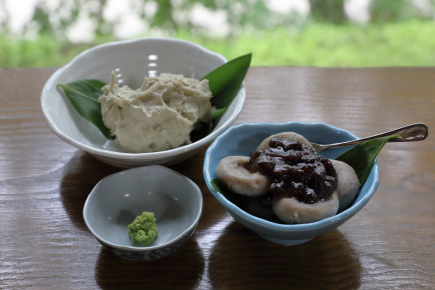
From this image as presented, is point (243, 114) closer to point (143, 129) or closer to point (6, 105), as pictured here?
point (143, 129)

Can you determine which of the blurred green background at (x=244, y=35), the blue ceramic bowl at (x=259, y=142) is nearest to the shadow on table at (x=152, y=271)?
the blue ceramic bowl at (x=259, y=142)

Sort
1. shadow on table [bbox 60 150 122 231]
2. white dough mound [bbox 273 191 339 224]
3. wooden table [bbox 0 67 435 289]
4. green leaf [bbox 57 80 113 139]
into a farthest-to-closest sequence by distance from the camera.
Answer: green leaf [bbox 57 80 113 139] < shadow on table [bbox 60 150 122 231] < wooden table [bbox 0 67 435 289] < white dough mound [bbox 273 191 339 224]

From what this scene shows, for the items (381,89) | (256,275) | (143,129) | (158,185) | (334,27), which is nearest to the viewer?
(256,275)

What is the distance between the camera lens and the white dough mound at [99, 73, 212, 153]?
1532 millimetres

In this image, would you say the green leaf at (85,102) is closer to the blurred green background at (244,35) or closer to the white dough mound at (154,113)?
the white dough mound at (154,113)

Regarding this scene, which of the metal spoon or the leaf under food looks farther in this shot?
the leaf under food

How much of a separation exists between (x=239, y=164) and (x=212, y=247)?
0.91 feet

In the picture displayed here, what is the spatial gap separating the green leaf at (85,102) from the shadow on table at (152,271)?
631 millimetres

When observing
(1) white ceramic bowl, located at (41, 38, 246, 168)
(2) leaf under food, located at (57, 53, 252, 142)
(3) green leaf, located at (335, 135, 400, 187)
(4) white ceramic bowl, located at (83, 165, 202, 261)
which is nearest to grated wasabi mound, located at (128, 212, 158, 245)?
(4) white ceramic bowl, located at (83, 165, 202, 261)

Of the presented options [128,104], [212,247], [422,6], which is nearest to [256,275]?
[212,247]

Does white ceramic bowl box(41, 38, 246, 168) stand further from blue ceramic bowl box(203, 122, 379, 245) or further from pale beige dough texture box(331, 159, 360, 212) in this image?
Answer: pale beige dough texture box(331, 159, 360, 212)

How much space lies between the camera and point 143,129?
5.05ft

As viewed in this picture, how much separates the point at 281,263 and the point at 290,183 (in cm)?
26

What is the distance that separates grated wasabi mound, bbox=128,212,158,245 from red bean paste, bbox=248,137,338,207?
34cm
